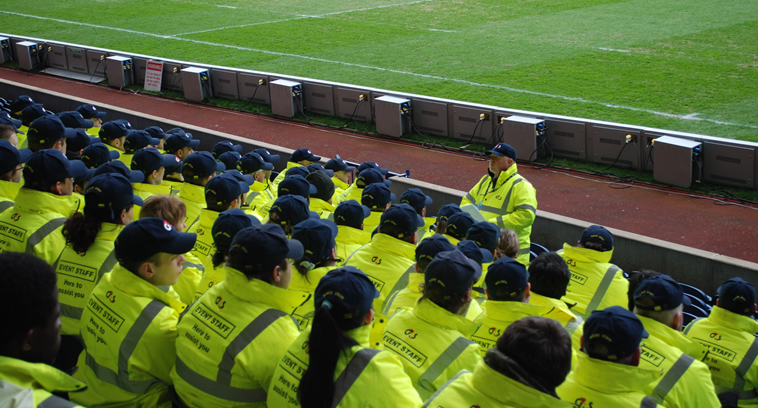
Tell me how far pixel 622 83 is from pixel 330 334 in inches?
585

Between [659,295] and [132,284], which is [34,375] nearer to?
[132,284]

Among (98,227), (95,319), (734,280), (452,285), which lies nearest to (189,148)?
(98,227)

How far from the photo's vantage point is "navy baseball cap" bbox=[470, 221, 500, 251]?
539 centimetres

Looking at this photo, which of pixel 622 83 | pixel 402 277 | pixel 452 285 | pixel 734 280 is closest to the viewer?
pixel 452 285

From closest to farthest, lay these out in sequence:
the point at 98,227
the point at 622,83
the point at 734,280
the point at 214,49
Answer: the point at 98,227
the point at 734,280
the point at 622,83
the point at 214,49

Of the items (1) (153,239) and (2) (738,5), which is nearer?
(1) (153,239)

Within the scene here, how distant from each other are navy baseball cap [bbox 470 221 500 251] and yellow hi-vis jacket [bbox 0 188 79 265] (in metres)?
3.01

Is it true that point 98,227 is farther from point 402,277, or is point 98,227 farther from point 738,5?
point 738,5

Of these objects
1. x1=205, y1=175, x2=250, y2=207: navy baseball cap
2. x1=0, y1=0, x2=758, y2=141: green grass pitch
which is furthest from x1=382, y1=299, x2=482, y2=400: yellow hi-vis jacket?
x1=0, y1=0, x2=758, y2=141: green grass pitch

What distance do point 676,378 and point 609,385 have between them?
2.46ft

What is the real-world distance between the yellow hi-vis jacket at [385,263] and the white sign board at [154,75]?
13.9 m

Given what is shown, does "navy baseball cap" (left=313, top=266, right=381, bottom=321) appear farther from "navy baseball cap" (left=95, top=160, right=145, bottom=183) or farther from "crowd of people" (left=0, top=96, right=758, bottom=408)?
"navy baseball cap" (left=95, top=160, right=145, bottom=183)

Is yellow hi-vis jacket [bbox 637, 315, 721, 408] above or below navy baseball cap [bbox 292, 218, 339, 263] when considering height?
below

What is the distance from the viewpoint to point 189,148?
27.1 ft
